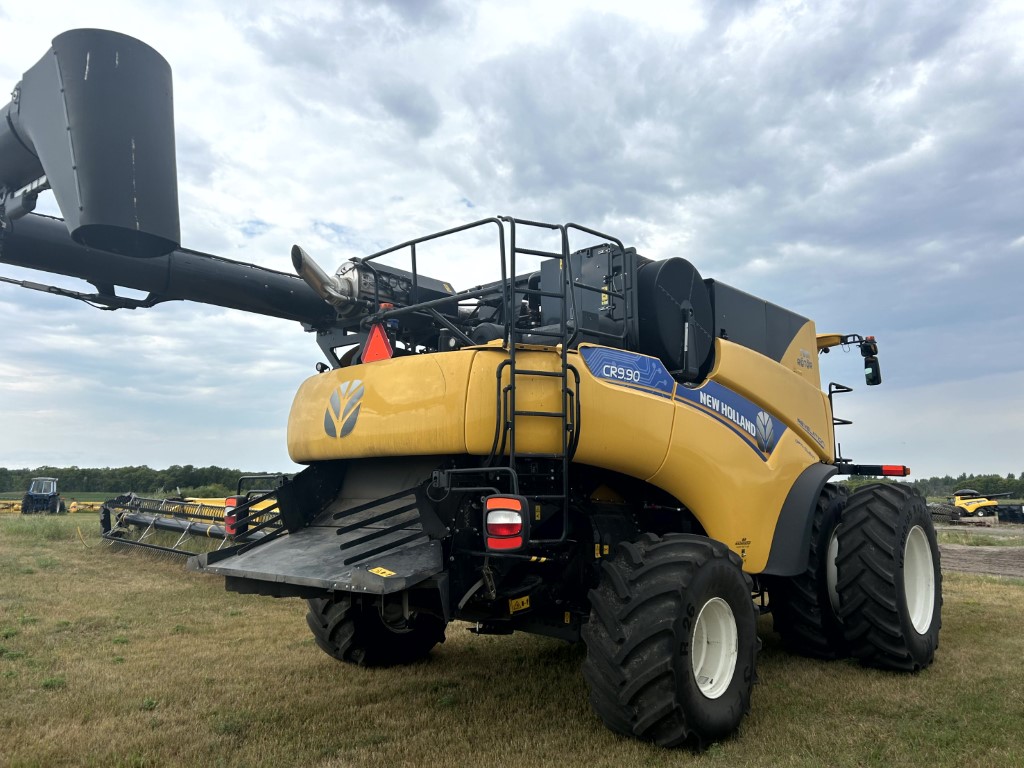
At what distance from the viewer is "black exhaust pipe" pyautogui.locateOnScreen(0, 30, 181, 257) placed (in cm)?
380

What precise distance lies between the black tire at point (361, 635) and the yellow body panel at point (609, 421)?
133 cm

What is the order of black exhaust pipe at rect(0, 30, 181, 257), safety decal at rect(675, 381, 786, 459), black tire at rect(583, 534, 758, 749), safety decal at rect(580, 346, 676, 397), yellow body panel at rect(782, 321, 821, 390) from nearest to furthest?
black exhaust pipe at rect(0, 30, 181, 257) < black tire at rect(583, 534, 758, 749) < safety decal at rect(580, 346, 676, 397) < safety decal at rect(675, 381, 786, 459) < yellow body panel at rect(782, 321, 821, 390)

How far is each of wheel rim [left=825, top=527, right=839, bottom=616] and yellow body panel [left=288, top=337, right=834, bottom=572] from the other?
0.68 metres

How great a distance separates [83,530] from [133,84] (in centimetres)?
1588

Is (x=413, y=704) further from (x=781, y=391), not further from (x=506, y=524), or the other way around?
(x=781, y=391)

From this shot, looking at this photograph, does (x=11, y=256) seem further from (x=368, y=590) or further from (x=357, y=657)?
(x=357, y=657)

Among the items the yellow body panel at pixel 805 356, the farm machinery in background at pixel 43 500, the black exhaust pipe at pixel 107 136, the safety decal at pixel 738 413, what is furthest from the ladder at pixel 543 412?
the farm machinery in background at pixel 43 500

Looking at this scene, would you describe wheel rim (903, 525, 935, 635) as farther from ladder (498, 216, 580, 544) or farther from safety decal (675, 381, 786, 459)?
ladder (498, 216, 580, 544)

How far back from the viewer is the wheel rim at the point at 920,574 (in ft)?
21.3

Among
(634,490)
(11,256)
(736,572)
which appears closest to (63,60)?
(11,256)

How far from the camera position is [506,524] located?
12.9 ft

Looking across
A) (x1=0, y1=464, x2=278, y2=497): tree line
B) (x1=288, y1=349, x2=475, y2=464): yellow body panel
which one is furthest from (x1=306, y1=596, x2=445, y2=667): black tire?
(x1=0, y1=464, x2=278, y2=497): tree line

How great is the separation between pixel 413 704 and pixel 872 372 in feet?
18.6

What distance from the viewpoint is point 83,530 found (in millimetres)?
17078
